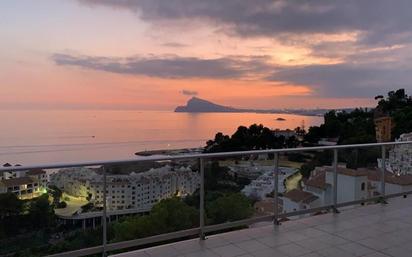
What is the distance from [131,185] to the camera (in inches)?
161

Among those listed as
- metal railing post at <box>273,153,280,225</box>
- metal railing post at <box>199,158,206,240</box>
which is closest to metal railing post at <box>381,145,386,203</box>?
metal railing post at <box>273,153,280,225</box>

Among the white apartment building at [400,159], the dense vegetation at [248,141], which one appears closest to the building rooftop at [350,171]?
the white apartment building at [400,159]

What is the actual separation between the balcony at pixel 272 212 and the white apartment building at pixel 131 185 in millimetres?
11

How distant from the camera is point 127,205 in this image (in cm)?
414

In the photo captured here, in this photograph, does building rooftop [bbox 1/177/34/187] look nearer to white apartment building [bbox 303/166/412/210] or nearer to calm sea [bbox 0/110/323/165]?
white apartment building [bbox 303/166/412/210]

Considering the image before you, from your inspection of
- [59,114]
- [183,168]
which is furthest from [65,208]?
[59,114]

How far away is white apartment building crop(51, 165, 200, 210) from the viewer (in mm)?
3773

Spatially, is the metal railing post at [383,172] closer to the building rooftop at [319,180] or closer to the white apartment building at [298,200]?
the building rooftop at [319,180]

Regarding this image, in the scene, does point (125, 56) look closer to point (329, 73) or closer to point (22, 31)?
point (22, 31)

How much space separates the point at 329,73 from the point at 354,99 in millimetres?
11491

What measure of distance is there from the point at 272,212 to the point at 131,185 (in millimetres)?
2130

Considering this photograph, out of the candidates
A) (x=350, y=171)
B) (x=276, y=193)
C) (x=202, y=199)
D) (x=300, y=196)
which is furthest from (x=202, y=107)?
(x=202, y=199)

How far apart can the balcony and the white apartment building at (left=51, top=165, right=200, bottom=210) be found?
0.04 ft

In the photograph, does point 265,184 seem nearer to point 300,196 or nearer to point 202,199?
point 300,196
